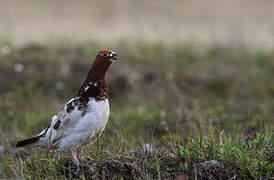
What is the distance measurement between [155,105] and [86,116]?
455 centimetres

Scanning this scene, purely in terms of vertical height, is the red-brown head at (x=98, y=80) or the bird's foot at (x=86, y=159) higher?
the red-brown head at (x=98, y=80)

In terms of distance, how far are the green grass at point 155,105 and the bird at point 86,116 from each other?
0.21 metres

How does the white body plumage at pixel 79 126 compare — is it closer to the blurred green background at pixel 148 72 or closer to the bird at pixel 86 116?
the bird at pixel 86 116

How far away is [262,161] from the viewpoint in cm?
408

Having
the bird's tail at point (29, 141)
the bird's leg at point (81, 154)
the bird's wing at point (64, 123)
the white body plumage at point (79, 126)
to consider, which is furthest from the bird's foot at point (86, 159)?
the bird's tail at point (29, 141)

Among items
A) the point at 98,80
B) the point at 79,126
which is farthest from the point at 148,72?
the point at 79,126

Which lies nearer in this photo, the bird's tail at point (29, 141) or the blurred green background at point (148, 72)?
the bird's tail at point (29, 141)

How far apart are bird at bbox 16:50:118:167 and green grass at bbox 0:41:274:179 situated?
0.21 m

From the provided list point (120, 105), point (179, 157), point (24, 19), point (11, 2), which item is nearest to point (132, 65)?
point (120, 105)

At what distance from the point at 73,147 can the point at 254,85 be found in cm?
568

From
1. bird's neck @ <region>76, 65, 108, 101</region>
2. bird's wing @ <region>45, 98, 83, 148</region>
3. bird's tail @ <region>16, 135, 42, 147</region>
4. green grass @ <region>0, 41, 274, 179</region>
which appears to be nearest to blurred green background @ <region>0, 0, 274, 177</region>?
green grass @ <region>0, 41, 274, 179</region>

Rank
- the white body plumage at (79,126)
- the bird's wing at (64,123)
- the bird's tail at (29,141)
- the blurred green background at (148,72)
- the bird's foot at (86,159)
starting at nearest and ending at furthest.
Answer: the white body plumage at (79,126)
the bird's wing at (64,123)
the bird's foot at (86,159)
the bird's tail at (29,141)
the blurred green background at (148,72)

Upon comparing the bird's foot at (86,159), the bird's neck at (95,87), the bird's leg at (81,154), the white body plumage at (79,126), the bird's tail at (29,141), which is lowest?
the bird's foot at (86,159)

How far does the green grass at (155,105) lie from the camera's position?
426 centimetres
